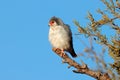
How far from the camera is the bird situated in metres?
11.4

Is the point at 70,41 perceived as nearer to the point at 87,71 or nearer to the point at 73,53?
the point at 73,53

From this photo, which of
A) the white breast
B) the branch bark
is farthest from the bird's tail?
the branch bark

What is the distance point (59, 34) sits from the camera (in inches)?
451

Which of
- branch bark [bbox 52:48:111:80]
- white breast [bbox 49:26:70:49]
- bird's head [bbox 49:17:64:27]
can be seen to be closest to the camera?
branch bark [bbox 52:48:111:80]

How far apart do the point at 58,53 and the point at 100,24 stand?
4.35 feet

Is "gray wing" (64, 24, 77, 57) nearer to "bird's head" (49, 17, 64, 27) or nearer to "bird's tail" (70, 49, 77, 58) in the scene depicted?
"bird's tail" (70, 49, 77, 58)

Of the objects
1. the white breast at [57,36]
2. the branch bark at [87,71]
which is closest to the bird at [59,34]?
the white breast at [57,36]

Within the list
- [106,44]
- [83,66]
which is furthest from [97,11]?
[83,66]

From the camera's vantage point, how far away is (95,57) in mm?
7289

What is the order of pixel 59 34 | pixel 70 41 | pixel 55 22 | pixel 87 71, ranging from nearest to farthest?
1. pixel 87 71
2. pixel 59 34
3. pixel 55 22
4. pixel 70 41

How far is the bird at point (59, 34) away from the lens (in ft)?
37.4

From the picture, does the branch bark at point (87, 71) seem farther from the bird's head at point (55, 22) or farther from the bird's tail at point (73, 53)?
the bird's tail at point (73, 53)

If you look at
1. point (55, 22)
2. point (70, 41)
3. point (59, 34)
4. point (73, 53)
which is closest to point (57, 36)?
point (59, 34)

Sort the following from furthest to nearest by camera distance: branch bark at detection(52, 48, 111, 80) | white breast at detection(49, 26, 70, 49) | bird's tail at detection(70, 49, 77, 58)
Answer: bird's tail at detection(70, 49, 77, 58) < white breast at detection(49, 26, 70, 49) < branch bark at detection(52, 48, 111, 80)
